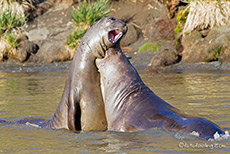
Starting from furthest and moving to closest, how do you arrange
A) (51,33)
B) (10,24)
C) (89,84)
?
(51,33)
(10,24)
(89,84)

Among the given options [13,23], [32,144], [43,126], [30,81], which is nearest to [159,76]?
[30,81]

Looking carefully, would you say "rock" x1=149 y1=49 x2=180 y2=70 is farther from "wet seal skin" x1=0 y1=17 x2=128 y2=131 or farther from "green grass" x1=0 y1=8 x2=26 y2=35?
"wet seal skin" x1=0 y1=17 x2=128 y2=131

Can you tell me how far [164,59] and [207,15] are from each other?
7.50 feet

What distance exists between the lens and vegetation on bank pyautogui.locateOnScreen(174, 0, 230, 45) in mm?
16172

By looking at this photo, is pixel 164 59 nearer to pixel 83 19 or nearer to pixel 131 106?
pixel 83 19

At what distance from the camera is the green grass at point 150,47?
62.7 feet

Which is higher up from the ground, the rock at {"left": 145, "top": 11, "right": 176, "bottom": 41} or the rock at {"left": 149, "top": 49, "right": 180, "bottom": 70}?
the rock at {"left": 145, "top": 11, "right": 176, "bottom": 41}

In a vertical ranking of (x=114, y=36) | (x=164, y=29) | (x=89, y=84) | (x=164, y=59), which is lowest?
(x=164, y=59)

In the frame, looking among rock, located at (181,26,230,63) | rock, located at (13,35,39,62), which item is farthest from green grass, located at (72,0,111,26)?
rock, located at (181,26,230,63)

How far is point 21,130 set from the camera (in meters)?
6.05

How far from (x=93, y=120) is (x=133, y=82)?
0.71m

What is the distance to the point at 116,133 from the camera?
5.32m

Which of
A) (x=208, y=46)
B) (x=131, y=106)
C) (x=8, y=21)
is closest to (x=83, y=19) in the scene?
(x=8, y=21)

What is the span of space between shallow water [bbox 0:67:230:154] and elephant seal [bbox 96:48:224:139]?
0.12 metres
